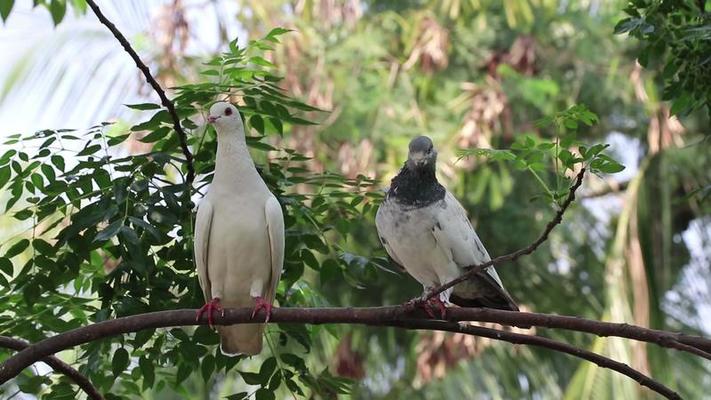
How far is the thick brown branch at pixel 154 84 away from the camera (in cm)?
390

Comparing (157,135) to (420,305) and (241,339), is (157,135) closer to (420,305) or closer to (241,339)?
(241,339)

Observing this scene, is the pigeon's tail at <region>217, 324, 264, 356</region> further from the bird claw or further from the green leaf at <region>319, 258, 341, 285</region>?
the bird claw

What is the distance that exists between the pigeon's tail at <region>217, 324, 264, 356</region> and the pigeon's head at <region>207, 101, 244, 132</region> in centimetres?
76

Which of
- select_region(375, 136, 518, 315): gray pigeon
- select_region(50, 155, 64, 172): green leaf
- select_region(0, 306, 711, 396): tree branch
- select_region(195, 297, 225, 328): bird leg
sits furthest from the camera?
select_region(50, 155, 64, 172): green leaf

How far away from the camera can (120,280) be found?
4.25m

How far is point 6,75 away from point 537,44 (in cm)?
556

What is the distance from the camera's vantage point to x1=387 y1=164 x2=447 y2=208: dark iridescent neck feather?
4435 millimetres

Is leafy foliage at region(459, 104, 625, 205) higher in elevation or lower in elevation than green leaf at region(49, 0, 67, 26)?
lower

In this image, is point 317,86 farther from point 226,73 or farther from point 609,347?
point 226,73

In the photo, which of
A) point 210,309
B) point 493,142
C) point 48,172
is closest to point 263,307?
point 210,309

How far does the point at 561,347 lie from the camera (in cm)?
374

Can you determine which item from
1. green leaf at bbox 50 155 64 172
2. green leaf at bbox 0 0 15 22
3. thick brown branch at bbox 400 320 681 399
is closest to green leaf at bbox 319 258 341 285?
thick brown branch at bbox 400 320 681 399

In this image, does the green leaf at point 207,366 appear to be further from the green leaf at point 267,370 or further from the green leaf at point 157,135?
the green leaf at point 157,135

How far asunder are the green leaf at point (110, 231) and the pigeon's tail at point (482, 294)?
4.60ft
